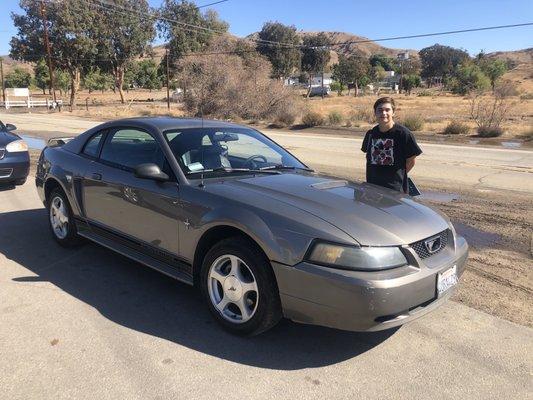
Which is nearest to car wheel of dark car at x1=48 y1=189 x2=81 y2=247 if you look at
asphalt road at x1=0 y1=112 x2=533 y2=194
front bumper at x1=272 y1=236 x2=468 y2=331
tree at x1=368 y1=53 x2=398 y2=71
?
front bumper at x1=272 y1=236 x2=468 y2=331

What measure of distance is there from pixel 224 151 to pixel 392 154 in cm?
172

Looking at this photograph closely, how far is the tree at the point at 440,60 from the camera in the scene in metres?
120

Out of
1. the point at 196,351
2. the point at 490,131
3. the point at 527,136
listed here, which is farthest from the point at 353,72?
the point at 196,351

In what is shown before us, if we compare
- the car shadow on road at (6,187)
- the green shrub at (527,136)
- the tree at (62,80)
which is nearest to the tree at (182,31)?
the tree at (62,80)

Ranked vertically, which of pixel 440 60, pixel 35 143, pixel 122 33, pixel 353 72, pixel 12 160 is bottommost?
pixel 35 143

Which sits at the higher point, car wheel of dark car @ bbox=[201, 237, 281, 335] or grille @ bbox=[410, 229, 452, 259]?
grille @ bbox=[410, 229, 452, 259]

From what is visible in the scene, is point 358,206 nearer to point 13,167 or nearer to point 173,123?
point 173,123

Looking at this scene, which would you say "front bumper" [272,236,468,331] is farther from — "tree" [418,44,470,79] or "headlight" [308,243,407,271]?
"tree" [418,44,470,79]

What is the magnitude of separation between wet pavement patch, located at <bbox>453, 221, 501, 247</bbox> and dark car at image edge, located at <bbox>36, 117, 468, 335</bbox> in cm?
253

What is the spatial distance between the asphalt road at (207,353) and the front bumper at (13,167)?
4.61 metres

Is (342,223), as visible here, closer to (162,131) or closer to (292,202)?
(292,202)

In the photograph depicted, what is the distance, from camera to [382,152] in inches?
207

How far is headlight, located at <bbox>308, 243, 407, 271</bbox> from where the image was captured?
10.4 ft

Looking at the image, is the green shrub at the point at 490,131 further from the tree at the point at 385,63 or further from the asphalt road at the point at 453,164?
the tree at the point at 385,63
